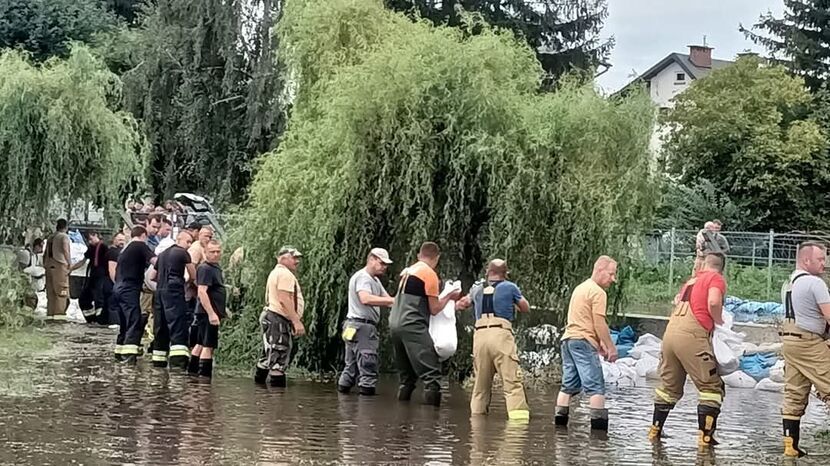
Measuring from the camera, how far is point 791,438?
425 inches

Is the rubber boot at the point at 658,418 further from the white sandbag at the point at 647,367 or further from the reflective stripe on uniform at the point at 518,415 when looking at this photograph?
the white sandbag at the point at 647,367

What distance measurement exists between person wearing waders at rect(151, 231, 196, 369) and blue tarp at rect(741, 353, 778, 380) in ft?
27.5

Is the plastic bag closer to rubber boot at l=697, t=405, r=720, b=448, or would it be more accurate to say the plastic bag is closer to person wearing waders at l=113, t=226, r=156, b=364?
rubber boot at l=697, t=405, r=720, b=448

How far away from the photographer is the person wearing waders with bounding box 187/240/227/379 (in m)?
14.6

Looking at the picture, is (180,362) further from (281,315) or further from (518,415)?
(518,415)

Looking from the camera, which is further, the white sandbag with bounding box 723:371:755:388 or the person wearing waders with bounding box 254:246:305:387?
the white sandbag with bounding box 723:371:755:388

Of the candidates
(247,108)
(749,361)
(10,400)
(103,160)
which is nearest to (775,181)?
(247,108)

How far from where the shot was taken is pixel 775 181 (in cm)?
3966

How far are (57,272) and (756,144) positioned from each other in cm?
2516

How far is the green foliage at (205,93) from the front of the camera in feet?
122

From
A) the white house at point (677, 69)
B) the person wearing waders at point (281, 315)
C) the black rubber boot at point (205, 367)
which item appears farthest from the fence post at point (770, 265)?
the white house at point (677, 69)

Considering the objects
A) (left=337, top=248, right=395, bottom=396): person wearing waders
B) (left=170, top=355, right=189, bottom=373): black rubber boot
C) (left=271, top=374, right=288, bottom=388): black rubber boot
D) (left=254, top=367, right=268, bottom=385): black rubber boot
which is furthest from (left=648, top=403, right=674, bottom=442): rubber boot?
(left=170, top=355, right=189, bottom=373): black rubber boot

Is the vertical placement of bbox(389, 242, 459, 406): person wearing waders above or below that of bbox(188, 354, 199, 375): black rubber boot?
above

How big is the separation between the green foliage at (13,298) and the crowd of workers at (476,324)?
3.28m
